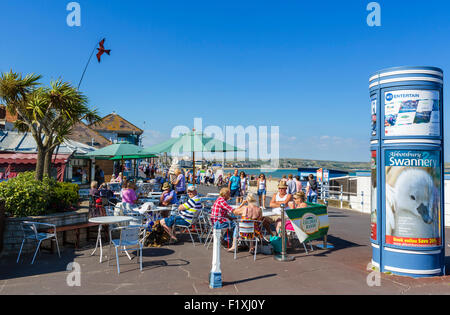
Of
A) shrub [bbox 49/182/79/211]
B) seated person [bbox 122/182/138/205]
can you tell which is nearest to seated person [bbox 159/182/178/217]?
seated person [bbox 122/182/138/205]

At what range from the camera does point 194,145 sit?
9688 mm

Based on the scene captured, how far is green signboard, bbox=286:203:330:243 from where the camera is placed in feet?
21.8

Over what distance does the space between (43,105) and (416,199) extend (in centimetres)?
871

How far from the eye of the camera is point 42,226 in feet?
22.0

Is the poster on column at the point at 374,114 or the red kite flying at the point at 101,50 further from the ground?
the red kite flying at the point at 101,50

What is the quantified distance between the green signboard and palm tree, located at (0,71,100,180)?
247 inches

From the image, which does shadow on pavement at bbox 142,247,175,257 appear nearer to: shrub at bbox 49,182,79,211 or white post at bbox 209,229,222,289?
white post at bbox 209,229,222,289

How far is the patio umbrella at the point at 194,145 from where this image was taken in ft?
31.6

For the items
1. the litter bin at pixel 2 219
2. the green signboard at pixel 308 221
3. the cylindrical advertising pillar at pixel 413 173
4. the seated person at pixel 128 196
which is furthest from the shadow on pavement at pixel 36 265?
the cylindrical advertising pillar at pixel 413 173

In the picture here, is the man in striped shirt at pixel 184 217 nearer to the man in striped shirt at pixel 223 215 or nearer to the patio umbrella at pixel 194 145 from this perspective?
the man in striped shirt at pixel 223 215

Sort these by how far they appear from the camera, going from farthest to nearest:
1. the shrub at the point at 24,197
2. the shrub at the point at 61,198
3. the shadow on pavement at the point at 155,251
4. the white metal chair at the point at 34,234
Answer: the shrub at the point at 61,198 → the shrub at the point at 24,197 → the shadow on pavement at the point at 155,251 → the white metal chair at the point at 34,234

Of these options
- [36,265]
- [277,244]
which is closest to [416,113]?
[277,244]
